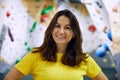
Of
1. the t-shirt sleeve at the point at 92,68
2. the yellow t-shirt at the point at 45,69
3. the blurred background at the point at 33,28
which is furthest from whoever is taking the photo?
the blurred background at the point at 33,28

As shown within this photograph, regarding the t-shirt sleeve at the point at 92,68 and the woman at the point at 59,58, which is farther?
the t-shirt sleeve at the point at 92,68

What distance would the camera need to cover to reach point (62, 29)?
125cm

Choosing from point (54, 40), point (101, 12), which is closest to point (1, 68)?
point (101, 12)

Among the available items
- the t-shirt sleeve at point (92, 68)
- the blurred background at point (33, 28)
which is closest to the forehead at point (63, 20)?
the t-shirt sleeve at point (92, 68)

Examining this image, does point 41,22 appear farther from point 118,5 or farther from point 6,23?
point 118,5

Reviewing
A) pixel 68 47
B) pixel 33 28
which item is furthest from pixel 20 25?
pixel 68 47

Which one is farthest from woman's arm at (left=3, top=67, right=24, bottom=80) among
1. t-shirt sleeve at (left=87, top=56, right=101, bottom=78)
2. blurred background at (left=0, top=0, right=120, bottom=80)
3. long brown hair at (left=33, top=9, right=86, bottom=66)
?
blurred background at (left=0, top=0, right=120, bottom=80)

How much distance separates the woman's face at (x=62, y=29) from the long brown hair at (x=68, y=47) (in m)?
0.02

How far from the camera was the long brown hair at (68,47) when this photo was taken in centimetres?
126

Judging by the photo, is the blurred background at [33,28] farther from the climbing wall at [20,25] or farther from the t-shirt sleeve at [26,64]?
the t-shirt sleeve at [26,64]

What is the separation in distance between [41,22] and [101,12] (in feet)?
2.89

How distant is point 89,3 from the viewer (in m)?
3.55

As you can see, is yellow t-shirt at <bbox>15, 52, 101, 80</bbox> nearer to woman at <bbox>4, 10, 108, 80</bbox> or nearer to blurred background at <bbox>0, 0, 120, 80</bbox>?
woman at <bbox>4, 10, 108, 80</bbox>

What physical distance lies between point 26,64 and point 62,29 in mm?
239
